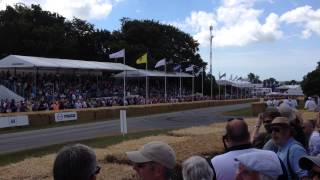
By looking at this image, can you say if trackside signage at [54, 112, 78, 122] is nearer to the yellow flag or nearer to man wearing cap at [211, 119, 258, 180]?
the yellow flag

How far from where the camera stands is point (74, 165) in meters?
3.71

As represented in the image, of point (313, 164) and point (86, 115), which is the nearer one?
point (313, 164)

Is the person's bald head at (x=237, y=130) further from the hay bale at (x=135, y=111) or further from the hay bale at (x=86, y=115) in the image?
the hay bale at (x=135, y=111)

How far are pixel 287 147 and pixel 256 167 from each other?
2.11 m

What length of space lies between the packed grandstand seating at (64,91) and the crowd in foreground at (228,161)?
37004 mm

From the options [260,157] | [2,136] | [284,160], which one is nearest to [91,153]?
[260,157]

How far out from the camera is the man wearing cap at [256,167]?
4.32 meters

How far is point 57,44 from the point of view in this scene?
262 feet

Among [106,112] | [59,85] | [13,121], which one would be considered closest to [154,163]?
[13,121]

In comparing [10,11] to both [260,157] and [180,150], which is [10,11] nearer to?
[180,150]

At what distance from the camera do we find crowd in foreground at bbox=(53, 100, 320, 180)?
148 inches

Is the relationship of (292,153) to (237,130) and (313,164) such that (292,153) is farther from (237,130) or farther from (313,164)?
(313,164)

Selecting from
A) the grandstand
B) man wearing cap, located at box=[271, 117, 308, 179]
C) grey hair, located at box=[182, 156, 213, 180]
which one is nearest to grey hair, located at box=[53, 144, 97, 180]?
grey hair, located at box=[182, 156, 213, 180]

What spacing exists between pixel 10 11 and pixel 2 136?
55.1 metres
